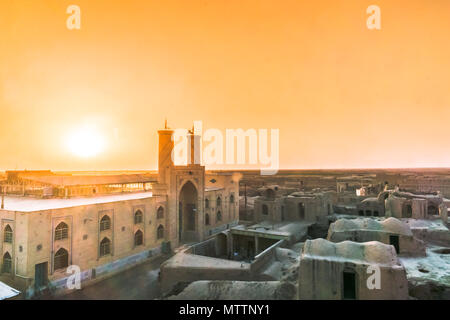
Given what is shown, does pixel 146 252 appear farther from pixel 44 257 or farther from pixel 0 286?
pixel 0 286

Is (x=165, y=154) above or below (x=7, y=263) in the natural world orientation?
above

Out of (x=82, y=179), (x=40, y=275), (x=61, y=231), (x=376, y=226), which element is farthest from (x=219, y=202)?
(x=40, y=275)

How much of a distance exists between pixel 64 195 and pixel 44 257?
9.93 meters

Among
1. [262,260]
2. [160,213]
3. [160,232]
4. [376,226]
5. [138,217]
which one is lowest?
[262,260]

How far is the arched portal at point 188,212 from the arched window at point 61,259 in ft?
46.0

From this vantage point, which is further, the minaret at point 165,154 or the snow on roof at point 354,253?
the minaret at point 165,154

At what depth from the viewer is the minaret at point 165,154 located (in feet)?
101

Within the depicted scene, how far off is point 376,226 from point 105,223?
75.5ft

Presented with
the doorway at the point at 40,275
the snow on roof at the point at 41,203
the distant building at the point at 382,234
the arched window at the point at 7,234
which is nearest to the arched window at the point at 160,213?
the snow on roof at the point at 41,203

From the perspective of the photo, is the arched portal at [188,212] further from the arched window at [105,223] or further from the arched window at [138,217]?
the arched window at [105,223]

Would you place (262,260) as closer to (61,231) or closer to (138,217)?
(138,217)

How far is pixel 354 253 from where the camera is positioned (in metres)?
15.0
